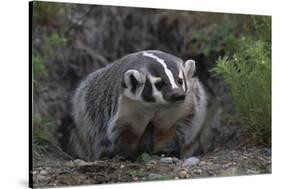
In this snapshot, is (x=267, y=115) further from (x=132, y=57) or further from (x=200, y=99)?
(x=132, y=57)

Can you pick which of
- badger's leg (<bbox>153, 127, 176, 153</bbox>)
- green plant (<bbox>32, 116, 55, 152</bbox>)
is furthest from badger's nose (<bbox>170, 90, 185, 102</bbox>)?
green plant (<bbox>32, 116, 55, 152</bbox>)

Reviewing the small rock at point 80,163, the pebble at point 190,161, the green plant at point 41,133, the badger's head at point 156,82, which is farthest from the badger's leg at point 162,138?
the green plant at point 41,133

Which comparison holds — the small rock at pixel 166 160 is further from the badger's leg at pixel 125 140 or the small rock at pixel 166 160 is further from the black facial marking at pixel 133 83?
the black facial marking at pixel 133 83

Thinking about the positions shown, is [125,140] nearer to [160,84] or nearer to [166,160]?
[166,160]

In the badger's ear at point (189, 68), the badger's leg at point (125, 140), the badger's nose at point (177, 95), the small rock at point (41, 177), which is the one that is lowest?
the small rock at point (41, 177)

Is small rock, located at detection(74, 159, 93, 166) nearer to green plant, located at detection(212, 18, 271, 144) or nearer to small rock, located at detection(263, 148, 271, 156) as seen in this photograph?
green plant, located at detection(212, 18, 271, 144)

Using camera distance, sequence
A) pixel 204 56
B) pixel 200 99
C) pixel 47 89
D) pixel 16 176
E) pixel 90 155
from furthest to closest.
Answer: pixel 204 56, pixel 47 89, pixel 200 99, pixel 90 155, pixel 16 176

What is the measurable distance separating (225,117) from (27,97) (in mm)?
1320

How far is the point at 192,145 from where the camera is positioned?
350cm

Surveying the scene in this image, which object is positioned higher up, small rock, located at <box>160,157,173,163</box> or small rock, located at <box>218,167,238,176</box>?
small rock, located at <box>160,157,173,163</box>

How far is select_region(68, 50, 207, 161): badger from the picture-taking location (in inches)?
123

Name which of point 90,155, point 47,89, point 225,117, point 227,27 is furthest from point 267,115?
point 47,89

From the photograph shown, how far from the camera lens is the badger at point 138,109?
10.3 feet

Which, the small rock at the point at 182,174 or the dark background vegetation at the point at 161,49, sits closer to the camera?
the small rock at the point at 182,174
